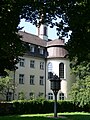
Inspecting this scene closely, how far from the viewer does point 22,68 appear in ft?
179

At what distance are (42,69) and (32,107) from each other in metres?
19.7

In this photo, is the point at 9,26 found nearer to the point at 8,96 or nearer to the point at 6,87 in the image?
the point at 6,87

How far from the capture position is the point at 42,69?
193ft

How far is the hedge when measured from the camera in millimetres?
36938

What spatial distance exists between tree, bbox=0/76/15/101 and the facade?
11.9 feet

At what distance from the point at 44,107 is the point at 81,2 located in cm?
2651

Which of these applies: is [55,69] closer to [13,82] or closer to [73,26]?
[13,82]

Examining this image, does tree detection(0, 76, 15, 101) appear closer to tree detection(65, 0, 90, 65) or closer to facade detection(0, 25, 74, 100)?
facade detection(0, 25, 74, 100)

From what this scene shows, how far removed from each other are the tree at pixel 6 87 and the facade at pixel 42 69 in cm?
364

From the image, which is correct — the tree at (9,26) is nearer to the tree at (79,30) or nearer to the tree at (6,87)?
the tree at (79,30)

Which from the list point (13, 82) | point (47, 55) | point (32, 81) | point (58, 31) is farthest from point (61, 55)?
point (58, 31)

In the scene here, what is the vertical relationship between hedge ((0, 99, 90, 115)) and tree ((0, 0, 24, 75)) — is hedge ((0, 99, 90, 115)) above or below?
below

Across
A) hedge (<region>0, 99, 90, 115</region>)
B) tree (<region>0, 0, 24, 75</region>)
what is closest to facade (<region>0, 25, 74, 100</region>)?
hedge (<region>0, 99, 90, 115</region>)

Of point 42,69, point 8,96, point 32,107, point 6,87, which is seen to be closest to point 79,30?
point 32,107
